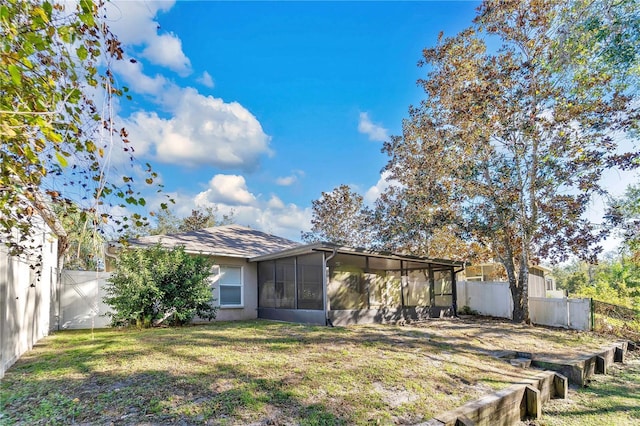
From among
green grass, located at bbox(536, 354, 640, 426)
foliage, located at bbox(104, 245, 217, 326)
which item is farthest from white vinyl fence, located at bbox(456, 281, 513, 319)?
foliage, located at bbox(104, 245, 217, 326)

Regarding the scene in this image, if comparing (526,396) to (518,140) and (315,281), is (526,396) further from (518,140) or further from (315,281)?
(518,140)

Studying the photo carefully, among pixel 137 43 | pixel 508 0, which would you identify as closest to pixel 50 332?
pixel 137 43

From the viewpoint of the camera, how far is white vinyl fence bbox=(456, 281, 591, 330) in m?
11.5

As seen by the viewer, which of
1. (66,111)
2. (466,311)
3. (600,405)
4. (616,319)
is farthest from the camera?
(466,311)

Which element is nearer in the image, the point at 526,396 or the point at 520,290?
the point at 526,396

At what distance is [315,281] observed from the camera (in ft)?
34.2

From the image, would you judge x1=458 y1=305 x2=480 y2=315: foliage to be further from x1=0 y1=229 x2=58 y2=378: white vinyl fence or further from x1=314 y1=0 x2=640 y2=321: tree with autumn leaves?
x1=0 y1=229 x2=58 y2=378: white vinyl fence

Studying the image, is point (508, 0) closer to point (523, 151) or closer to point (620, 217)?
point (523, 151)

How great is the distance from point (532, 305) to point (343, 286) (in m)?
7.34

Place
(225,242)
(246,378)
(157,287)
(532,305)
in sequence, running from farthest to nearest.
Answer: (532,305) < (225,242) < (157,287) < (246,378)

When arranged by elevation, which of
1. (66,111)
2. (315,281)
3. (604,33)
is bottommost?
(315,281)

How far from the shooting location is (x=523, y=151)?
1177 cm

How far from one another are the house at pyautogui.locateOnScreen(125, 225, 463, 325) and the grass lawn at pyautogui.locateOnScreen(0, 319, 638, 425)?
229 cm

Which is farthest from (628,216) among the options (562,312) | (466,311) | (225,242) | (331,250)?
(225,242)
